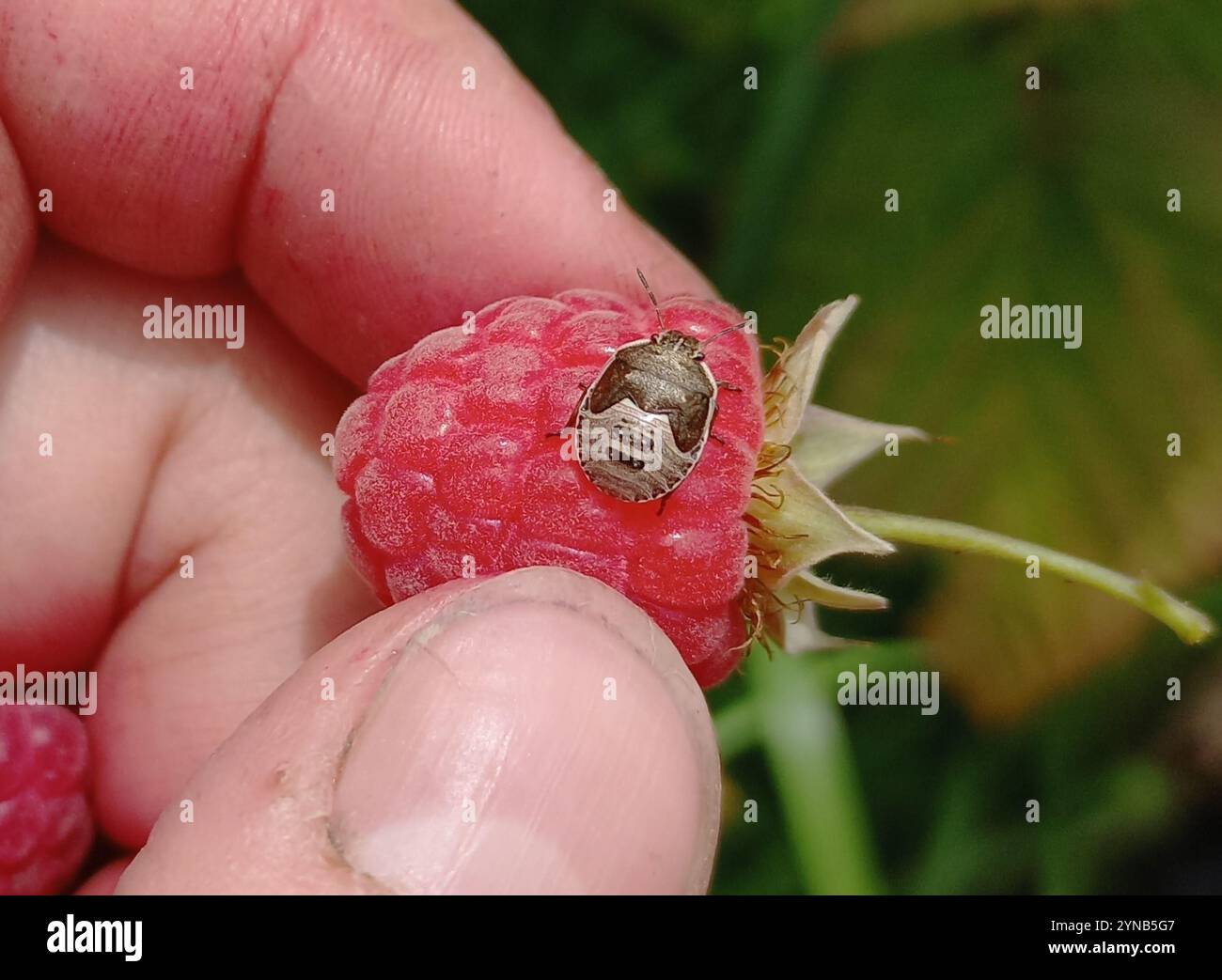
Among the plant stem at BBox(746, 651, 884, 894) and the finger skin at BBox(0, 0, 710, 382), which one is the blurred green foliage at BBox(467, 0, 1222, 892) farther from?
the finger skin at BBox(0, 0, 710, 382)

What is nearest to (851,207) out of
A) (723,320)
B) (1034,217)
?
(1034,217)

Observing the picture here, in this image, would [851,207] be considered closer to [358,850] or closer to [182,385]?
[182,385]
